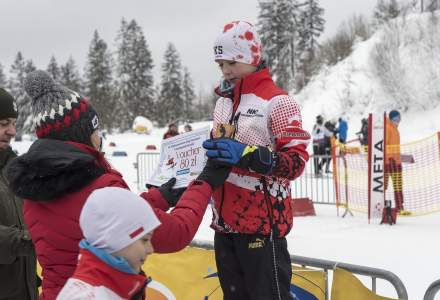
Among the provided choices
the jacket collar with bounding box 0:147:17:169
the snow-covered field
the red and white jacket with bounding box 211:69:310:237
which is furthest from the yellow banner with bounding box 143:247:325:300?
the jacket collar with bounding box 0:147:17:169

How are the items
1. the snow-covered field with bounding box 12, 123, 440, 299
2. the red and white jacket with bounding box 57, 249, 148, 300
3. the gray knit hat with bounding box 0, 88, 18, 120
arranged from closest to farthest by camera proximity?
the red and white jacket with bounding box 57, 249, 148, 300 < the gray knit hat with bounding box 0, 88, 18, 120 < the snow-covered field with bounding box 12, 123, 440, 299

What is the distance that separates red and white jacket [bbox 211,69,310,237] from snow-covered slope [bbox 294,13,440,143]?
96.4ft

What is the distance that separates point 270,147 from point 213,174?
44 centimetres

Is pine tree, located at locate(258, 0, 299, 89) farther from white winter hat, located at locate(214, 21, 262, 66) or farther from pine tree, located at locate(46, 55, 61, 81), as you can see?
white winter hat, located at locate(214, 21, 262, 66)

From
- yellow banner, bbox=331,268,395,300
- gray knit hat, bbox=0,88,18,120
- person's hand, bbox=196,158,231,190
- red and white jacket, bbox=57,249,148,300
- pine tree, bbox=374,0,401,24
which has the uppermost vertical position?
pine tree, bbox=374,0,401,24

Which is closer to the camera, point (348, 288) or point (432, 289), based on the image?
point (432, 289)

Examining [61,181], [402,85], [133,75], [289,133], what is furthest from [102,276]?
[133,75]

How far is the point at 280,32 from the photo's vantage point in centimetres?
6631

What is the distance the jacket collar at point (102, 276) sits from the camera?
174 cm

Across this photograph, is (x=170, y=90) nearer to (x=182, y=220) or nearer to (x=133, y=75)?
(x=133, y=75)

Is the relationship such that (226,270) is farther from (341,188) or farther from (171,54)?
(171,54)

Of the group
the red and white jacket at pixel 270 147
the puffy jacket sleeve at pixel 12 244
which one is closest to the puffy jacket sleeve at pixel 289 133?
the red and white jacket at pixel 270 147

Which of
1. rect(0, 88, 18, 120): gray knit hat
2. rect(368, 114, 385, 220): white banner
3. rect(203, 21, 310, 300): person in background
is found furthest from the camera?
rect(368, 114, 385, 220): white banner

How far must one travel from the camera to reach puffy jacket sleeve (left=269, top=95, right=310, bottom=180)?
2631 mm
